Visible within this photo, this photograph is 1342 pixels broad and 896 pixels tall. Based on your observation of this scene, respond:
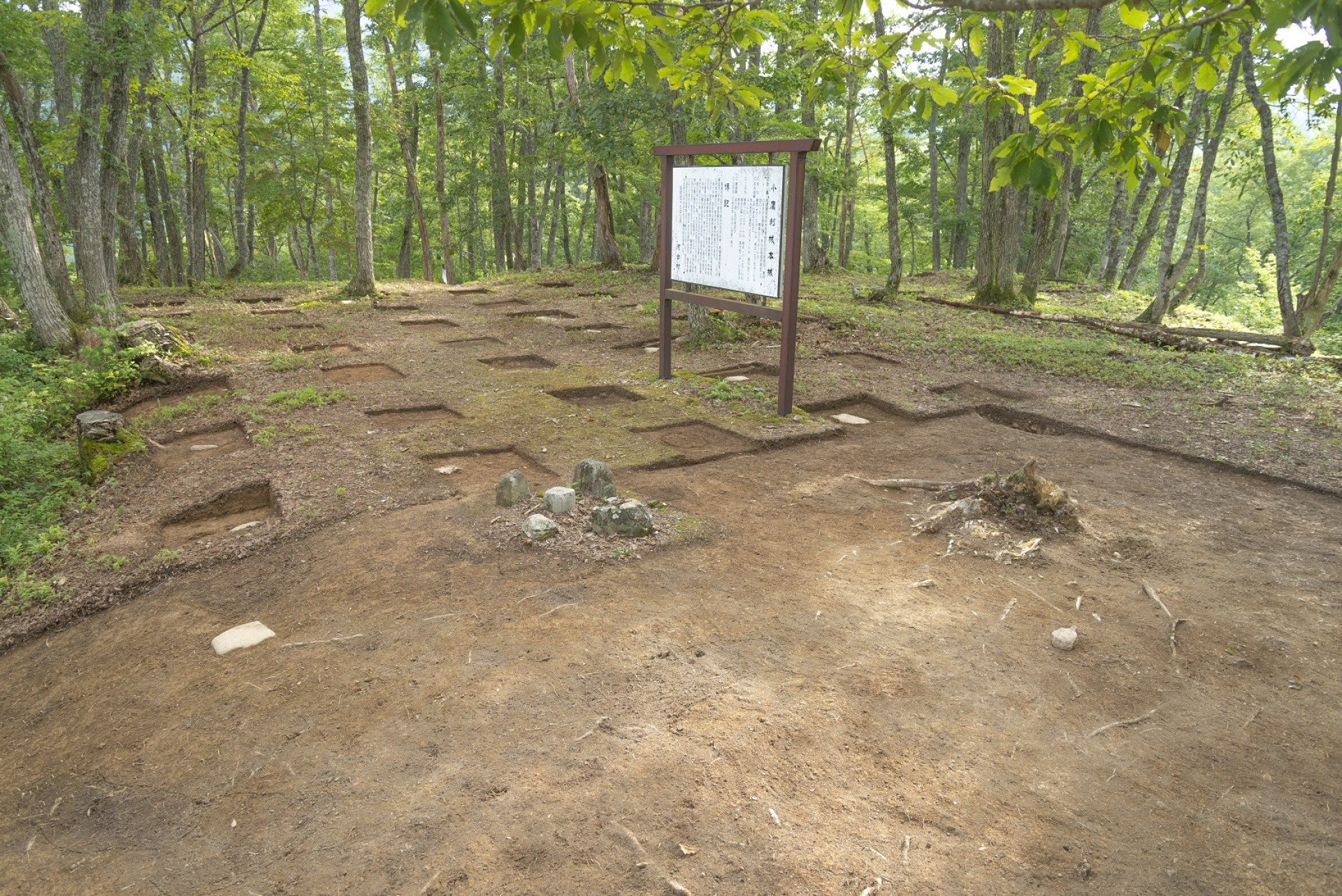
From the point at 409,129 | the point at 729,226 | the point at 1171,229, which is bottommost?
the point at 729,226

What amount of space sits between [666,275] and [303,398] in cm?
345

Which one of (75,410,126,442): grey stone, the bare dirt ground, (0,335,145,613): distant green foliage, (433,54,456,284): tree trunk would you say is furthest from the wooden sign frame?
(433,54,456,284): tree trunk

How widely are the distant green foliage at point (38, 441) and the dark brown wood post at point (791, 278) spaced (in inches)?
192

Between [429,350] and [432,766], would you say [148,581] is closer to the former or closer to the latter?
[432,766]

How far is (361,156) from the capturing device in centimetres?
1232

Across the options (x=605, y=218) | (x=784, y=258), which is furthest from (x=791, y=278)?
(x=605, y=218)

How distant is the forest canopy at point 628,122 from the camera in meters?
2.32

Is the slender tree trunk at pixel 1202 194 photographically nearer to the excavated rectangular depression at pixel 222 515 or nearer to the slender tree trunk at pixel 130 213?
the excavated rectangular depression at pixel 222 515

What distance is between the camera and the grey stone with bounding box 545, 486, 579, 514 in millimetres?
4312

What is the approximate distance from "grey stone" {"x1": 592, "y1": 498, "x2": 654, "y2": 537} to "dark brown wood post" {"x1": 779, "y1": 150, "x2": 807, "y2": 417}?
98.4 inches

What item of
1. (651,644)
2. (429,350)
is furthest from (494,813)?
(429,350)

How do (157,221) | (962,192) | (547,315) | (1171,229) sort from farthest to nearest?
(962,192) → (157,221) → (1171,229) → (547,315)

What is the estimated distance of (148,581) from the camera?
381 centimetres

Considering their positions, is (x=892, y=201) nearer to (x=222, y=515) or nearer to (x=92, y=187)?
(x=92, y=187)
